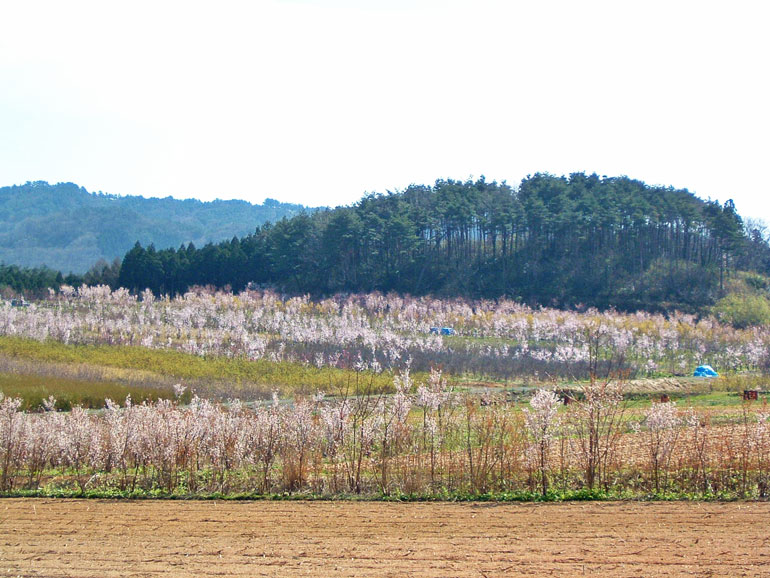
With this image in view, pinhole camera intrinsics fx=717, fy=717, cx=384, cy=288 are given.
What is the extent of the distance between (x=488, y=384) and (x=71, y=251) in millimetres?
189857

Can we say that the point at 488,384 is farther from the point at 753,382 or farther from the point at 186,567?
the point at 186,567

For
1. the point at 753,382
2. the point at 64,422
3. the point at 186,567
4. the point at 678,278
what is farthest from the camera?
the point at 678,278

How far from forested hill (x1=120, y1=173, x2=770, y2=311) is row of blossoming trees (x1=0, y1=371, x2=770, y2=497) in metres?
49.5

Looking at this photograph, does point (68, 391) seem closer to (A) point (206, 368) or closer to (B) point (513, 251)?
(A) point (206, 368)

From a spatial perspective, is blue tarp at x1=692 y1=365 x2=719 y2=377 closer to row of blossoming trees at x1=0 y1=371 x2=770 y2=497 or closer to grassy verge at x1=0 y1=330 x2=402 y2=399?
grassy verge at x1=0 y1=330 x2=402 y2=399

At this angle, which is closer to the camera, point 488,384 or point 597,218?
point 488,384

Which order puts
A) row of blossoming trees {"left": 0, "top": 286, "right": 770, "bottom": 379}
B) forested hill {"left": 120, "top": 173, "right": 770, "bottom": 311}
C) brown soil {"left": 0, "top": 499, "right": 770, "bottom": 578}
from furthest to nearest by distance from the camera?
forested hill {"left": 120, "top": 173, "right": 770, "bottom": 311}
row of blossoming trees {"left": 0, "top": 286, "right": 770, "bottom": 379}
brown soil {"left": 0, "top": 499, "right": 770, "bottom": 578}

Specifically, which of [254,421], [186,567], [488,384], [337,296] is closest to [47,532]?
[186,567]

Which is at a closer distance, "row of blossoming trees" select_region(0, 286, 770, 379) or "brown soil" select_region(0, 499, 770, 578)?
"brown soil" select_region(0, 499, 770, 578)

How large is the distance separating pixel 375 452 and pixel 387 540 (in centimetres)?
451

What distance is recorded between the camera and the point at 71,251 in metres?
198

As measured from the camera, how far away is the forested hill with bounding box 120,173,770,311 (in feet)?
205

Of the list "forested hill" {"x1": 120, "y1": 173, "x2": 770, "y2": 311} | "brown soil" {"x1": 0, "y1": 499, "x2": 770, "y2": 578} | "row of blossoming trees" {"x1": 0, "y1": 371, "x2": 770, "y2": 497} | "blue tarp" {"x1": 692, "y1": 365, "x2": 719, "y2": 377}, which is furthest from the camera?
"forested hill" {"x1": 120, "y1": 173, "x2": 770, "y2": 311}

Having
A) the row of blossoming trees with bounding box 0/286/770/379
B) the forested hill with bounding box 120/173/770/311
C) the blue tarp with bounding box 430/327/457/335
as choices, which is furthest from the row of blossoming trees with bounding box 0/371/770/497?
the forested hill with bounding box 120/173/770/311
